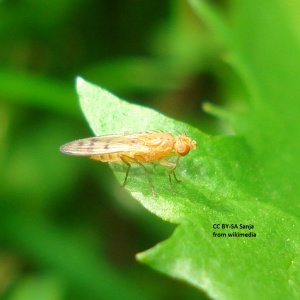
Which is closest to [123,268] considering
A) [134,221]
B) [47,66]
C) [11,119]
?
[134,221]

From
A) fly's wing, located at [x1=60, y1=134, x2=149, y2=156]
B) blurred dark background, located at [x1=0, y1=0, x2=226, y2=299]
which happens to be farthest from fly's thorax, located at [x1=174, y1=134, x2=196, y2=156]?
blurred dark background, located at [x1=0, y1=0, x2=226, y2=299]

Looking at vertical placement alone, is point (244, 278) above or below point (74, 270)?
above

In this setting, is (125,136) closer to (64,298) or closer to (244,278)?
(244,278)

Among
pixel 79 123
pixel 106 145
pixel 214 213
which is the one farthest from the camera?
pixel 79 123

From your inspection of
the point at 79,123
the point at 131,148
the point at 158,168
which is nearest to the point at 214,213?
the point at 158,168

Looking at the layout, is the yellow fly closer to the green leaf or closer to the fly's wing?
the fly's wing

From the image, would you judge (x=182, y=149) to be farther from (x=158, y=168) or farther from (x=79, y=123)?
(x=79, y=123)
